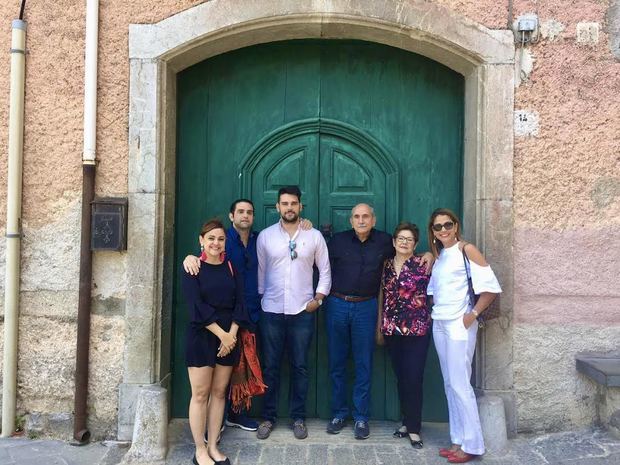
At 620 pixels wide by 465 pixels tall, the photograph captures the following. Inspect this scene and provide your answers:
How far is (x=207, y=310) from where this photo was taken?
3.48 m

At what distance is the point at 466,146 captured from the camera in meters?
4.36

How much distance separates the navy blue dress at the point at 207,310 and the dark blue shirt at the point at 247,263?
18.2 inches

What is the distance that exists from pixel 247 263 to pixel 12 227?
1.63 meters

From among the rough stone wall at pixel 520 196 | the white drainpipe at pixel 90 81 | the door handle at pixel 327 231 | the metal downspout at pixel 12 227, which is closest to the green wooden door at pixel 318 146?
the door handle at pixel 327 231

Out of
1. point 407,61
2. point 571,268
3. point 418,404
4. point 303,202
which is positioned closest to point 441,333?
point 418,404

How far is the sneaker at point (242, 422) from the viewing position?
416 centimetres

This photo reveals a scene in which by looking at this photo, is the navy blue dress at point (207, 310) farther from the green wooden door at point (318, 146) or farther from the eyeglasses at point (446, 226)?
the eyeglasses at point (446, 226)

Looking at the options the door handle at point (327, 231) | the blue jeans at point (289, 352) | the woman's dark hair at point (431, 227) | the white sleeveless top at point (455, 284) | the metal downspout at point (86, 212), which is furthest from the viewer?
the door handle at point (327, 231)

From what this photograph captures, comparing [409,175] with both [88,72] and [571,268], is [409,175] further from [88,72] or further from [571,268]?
[88,72]

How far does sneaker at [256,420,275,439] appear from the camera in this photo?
13.2ft

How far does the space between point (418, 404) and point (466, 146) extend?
190cm

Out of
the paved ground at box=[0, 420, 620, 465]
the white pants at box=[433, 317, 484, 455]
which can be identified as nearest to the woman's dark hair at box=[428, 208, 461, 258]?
the white pants at box=[433, 317, 484, 455]

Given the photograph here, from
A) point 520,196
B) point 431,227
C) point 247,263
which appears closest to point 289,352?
point 247,263

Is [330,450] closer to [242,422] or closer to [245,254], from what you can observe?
[242,422]
